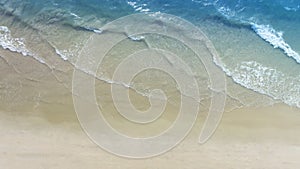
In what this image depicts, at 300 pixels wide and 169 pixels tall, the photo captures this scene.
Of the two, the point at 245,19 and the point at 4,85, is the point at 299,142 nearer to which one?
the point at 245,19

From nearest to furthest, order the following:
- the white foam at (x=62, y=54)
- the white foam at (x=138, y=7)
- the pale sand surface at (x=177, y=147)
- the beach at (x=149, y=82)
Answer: the pale sand surface at (x=177, y=147)
the beach at (x=149, y=82)
the white foam at (x=62, y=54)
the white foam at (x=138, y=7)

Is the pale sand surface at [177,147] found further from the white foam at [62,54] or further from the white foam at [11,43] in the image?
the white foam at [11,43]

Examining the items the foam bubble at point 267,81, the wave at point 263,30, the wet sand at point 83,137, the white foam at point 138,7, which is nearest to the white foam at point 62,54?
the wet sand at point 83,137

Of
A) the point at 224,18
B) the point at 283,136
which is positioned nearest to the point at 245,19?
the point at 224,18

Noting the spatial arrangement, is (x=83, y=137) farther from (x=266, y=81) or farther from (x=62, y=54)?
(x=266, y=81)

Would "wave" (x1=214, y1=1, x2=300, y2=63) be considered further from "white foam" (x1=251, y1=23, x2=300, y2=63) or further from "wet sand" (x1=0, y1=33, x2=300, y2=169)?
"wet sand" (x1=0, y1=33, x2=300, y2=169)
